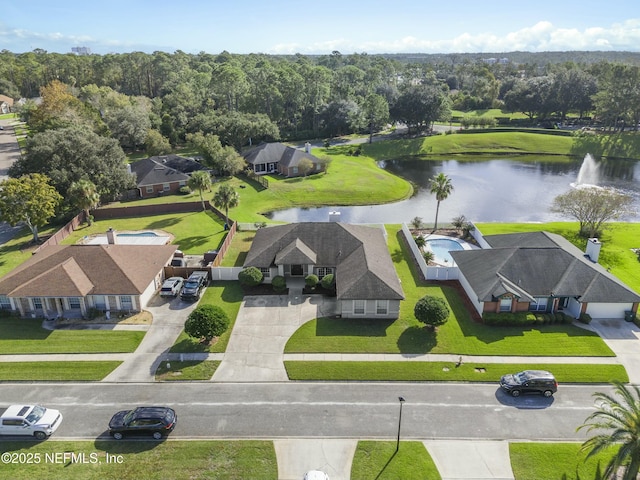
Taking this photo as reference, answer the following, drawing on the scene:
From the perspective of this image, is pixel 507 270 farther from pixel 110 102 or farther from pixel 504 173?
pixel 110 102

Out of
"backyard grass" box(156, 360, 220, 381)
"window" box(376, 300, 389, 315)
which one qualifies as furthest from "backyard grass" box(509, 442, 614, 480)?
"backyard grass" box(156, 360, 220, 381)

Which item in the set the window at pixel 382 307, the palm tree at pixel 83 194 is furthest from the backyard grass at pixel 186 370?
the palm tree at pixel 83 194

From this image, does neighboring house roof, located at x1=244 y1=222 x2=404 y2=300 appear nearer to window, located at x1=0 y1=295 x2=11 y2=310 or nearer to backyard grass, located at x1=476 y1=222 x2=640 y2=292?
backyard grass, located at x1=476 y1=222 x2=640 y2=292

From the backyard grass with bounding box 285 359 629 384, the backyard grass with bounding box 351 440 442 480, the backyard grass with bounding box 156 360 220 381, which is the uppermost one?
the backyard grass with bounding box 285 359 629 384

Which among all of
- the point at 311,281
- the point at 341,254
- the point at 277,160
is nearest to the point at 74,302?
the point at 311,281

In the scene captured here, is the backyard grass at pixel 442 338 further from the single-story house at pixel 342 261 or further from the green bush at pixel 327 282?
A: the green bush at pixel 327 282

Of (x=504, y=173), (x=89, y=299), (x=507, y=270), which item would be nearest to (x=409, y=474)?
(x=507, y=270)
